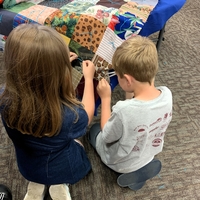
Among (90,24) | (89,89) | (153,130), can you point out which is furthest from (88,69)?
(153,130)

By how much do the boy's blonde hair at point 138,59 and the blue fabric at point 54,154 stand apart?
0.24m

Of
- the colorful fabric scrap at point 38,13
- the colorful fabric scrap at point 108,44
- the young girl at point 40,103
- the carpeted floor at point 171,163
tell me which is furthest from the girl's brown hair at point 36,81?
the carpeted floor at point 171,163

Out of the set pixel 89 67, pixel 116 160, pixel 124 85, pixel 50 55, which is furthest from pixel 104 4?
pixel 116 160

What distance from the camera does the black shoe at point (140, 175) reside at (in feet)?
3.80

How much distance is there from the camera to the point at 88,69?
3.53 feet

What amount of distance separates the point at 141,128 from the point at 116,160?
0.28m

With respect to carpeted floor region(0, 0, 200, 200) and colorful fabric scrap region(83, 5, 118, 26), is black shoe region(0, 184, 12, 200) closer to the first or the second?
carpeted floor region(0, 0, 200, 200)

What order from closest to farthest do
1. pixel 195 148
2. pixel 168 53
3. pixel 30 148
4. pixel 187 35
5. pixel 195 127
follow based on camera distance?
pixel 30 148, pixel 195 148, pixel 195 127, pixel 168 53, pixel 187 35

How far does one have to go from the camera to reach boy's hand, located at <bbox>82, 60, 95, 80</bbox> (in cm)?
107

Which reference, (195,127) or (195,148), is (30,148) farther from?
(195,127)

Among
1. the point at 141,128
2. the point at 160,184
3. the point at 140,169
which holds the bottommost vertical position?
the point at 160,184

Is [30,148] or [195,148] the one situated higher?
[30,148]

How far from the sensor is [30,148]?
836 millimetres

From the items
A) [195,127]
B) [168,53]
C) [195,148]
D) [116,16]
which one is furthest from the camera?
[168,53]
